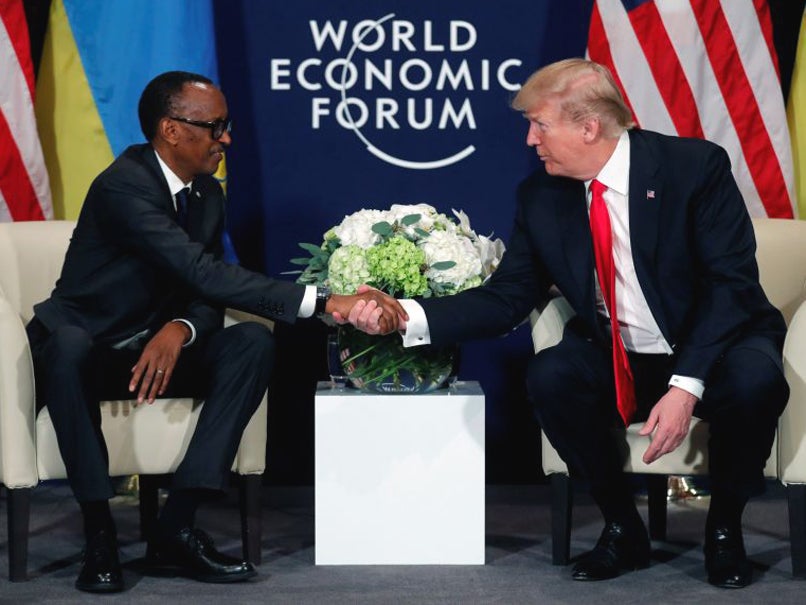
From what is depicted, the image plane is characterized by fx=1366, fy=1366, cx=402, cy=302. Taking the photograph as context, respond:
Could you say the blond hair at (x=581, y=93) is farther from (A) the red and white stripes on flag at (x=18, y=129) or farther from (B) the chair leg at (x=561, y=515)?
(A) the red and white stripes on flag at (x=18, y=129)

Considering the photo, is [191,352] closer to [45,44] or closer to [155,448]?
[155,448]

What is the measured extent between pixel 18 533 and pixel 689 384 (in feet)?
5.65

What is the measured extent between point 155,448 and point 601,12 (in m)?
2.03

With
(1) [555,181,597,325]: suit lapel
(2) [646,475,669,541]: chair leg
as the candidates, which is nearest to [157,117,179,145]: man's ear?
(1) [555,181,597,325]: suit lapel

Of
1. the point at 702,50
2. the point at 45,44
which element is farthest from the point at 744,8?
the point at 45,44

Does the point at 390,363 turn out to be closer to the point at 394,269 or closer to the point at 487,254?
the point at 394,269

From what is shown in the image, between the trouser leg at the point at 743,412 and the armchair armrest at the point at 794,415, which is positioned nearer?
the trouser leg at the point at 743,412

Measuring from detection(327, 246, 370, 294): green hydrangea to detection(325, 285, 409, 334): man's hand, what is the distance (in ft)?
0.15

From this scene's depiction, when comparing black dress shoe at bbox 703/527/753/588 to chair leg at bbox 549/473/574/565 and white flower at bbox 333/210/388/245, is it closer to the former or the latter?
chair leg at bbox 549/473/574/565

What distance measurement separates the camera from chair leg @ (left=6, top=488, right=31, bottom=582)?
346 cm

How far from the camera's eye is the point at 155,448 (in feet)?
11.7

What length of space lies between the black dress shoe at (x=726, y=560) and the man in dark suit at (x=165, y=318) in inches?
38.5

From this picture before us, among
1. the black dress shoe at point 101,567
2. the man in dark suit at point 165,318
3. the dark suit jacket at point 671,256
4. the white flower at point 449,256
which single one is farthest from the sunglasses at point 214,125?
the black dress shoe at point 101,567

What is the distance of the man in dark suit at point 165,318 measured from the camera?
11.1ft
